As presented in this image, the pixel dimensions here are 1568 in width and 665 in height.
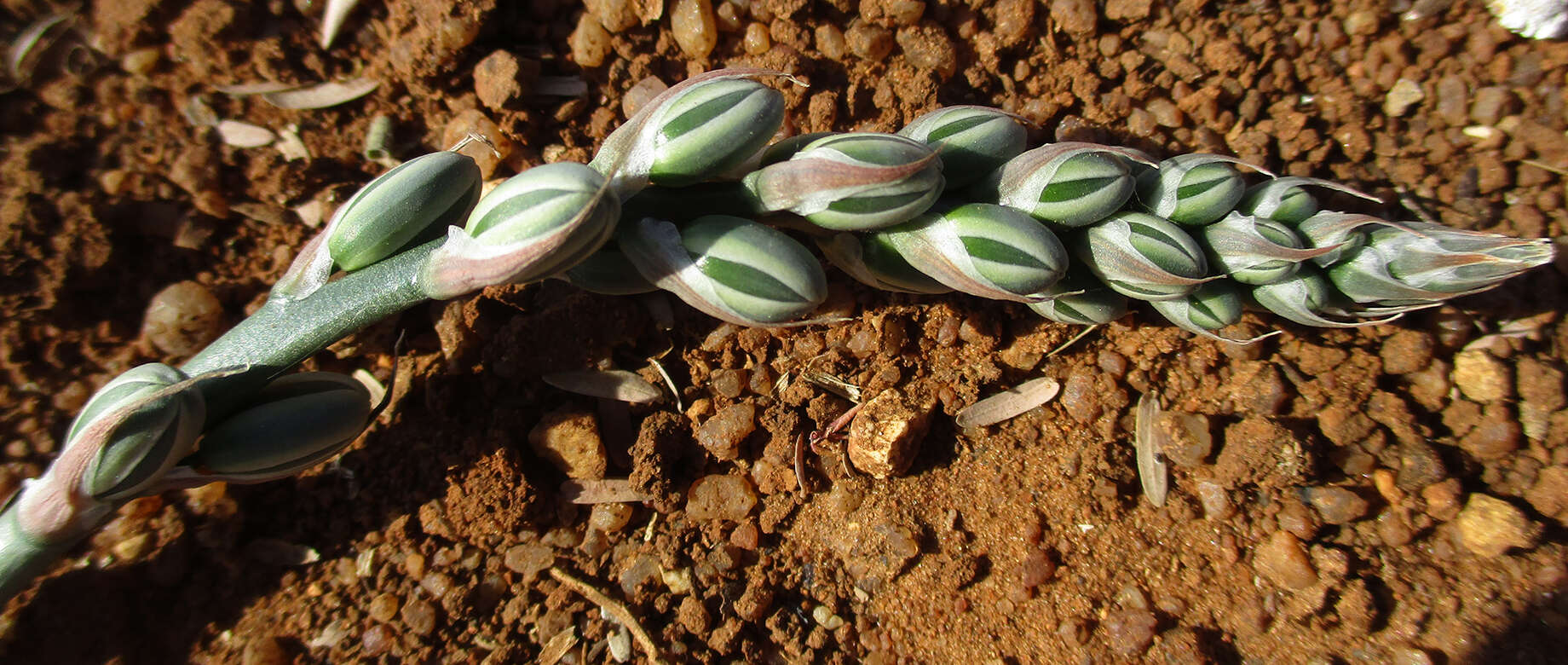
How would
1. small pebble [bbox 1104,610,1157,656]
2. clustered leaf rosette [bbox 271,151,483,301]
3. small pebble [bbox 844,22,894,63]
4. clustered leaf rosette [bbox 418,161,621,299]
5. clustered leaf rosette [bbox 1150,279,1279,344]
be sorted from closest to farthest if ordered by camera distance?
clustered leaf rosette [bbox 418,161,621,299], clustered leaf rosette [bbox 271,151,483,301], clustered leaf rosette [bbox 1150,279,1279,344], small pebble [bbox 1104,610,1157,656], small pebble [bbox 844,22,894,63]

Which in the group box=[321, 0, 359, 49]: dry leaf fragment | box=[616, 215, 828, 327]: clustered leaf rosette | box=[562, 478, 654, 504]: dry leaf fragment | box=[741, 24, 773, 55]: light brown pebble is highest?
box=[321, 0, 359, 49]: dry leaf fragment

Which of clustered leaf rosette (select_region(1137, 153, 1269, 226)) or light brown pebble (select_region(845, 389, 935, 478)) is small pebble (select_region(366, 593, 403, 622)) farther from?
clustered leaf rosette (select_region(1137, 153, 1269, 226))

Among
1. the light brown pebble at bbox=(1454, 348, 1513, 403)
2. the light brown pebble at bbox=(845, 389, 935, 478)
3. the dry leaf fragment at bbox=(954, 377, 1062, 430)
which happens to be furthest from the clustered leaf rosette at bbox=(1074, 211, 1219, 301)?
the light brown pebble at bbox=(1454, 348, 1513, 403)

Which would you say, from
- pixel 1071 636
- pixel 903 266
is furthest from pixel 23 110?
pixel 1071 636

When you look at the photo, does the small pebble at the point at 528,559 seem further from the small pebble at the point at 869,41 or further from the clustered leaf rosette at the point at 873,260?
the small pebble at the point at 869,41

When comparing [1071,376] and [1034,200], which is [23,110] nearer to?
[1034,200]

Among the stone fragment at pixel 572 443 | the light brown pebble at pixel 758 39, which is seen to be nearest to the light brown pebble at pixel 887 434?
the stone fragment at pixel 572 443
